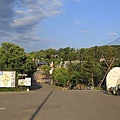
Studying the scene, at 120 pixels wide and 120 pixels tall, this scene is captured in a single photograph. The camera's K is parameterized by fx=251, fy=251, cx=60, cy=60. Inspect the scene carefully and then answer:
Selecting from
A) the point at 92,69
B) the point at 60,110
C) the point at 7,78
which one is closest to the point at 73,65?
the point at 92,69

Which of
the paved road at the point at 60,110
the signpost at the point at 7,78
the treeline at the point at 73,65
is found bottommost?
the paved road at the point at 60,110

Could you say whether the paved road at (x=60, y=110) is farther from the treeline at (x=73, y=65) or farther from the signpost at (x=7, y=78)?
the treeline at (x=73, y=65)

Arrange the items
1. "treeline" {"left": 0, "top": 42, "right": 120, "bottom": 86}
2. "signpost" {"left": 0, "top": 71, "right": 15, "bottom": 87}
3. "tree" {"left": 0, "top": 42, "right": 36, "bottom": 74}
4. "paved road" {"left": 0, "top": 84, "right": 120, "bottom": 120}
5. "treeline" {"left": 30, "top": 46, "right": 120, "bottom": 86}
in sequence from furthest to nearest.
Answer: "treeline" {"left": 30, "top": 46, "right": 120, "bottom": 86} < "treeline" {"left": 0, "top": 42, "right": 120, "bottom": 86} < "tree" {"left": 0, "top": 42, "right": 36, "bottom": 74} < "signpost" {"left": 0, "top": 71, "right": 15, "bottom": 87} < "paved road" {"left": 0, "top": 84, "right": 120, "bottom": 120}

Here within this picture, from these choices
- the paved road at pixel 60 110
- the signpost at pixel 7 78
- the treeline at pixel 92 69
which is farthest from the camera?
the treeline at pixel 92 69

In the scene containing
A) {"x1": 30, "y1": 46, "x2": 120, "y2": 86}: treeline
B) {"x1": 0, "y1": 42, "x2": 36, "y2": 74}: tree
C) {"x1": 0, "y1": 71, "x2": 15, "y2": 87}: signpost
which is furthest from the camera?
{"x1": 30, "y1": 46, "x2": 120, "y2": 86}: treeline

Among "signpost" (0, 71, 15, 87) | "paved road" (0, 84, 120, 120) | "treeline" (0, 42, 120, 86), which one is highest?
"treeline" (0, 42, 120, 86)

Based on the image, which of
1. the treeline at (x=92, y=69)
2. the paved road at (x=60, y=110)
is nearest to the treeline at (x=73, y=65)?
the treeline at (x=92, y=69)

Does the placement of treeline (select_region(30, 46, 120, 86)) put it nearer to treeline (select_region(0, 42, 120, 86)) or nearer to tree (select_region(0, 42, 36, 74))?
treeline (select_region(0, 42, 120, 86))

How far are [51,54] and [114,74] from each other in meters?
109

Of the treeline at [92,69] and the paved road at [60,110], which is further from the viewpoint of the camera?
the treeline at [92,69]

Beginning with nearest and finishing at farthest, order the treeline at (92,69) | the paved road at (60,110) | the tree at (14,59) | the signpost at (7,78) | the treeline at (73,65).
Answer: the paved road at (60,110), the signpost at (7,78), the tree at (14,59), the treeline at (73,65), the treeline at (92,69)

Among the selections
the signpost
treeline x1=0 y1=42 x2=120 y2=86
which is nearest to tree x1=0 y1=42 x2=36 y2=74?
treeline x1=0 y1=42 x2=120 y2=86

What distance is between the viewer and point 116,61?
173ft

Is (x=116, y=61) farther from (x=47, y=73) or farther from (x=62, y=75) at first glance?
(x=47, y=73)
